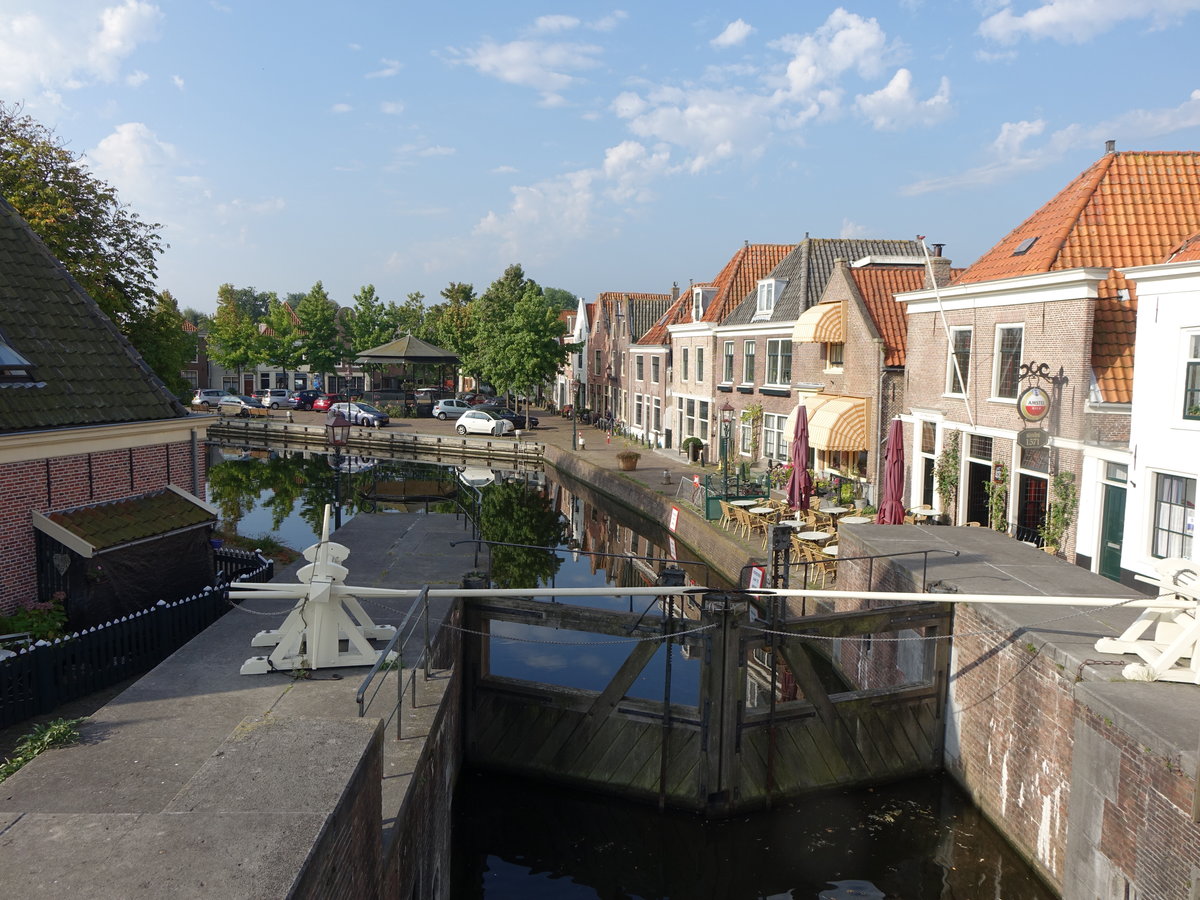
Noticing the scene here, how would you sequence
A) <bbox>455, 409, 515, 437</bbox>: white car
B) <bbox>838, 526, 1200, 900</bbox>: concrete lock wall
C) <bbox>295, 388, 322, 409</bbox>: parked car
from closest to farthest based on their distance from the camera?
<bbox>838, 526, 1200, 900</bbox>: concrete lock wall → <bbox>455, 409, 515, 437</bbox>: white car → <bbox>295, 388, 322, 409</bbox>: parked car

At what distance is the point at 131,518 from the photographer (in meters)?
13.0

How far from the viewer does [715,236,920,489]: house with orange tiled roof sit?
24.8 m

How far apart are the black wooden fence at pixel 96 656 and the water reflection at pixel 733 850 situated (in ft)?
14.9

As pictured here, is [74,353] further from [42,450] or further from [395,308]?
[395,308]

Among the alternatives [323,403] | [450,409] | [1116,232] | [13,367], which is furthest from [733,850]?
[323,403]

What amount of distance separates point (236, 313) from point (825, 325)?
6300 cm

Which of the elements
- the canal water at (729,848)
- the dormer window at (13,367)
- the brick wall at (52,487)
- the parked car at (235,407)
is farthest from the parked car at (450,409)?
the dormer window at (13,367)

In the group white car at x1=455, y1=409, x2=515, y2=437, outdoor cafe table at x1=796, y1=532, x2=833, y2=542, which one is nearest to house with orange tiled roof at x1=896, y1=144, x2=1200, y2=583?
outdoor cafe table at x1=796, y1=532, x2=833, y2=542

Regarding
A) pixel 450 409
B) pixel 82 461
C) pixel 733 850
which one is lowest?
pixel 733 850

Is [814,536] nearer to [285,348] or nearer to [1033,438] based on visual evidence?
[1033,438]

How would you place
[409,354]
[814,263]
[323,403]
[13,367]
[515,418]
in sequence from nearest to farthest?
1. [13,367]
2. [814,263]
3. [515,418]
4. [409,354]
5. [323,403]

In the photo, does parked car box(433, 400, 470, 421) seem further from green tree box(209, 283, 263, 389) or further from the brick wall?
the brick wall

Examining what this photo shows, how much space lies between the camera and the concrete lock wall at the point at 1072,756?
23.7ft

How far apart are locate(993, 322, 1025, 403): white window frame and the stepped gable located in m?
1.07
